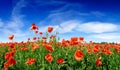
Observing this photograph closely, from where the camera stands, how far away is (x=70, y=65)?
7039 millimetres

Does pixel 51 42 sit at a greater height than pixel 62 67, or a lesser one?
greater

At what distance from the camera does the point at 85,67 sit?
719 centimetres

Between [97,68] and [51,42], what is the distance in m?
2.15

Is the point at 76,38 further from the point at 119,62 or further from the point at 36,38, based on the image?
the point at 36,38

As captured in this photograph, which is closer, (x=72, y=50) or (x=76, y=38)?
(x=76, y=38)

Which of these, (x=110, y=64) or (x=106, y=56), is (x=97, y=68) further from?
(x=106, y=56)

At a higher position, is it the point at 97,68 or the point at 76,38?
the point at 76,38

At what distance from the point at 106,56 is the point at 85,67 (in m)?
1.39

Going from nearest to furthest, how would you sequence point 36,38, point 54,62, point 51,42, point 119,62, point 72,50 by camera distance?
point 54,62 → point 119,62 → point 72,50 → point 51,42 → point 36,38

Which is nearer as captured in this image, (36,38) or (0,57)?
(0,57)

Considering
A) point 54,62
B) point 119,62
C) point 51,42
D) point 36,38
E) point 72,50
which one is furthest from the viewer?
point 36,38

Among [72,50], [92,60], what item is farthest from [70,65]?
[72,50]


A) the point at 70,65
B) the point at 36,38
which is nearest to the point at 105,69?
the point at 70,65

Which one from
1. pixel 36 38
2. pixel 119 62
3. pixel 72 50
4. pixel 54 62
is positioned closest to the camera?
pixel 54 62
